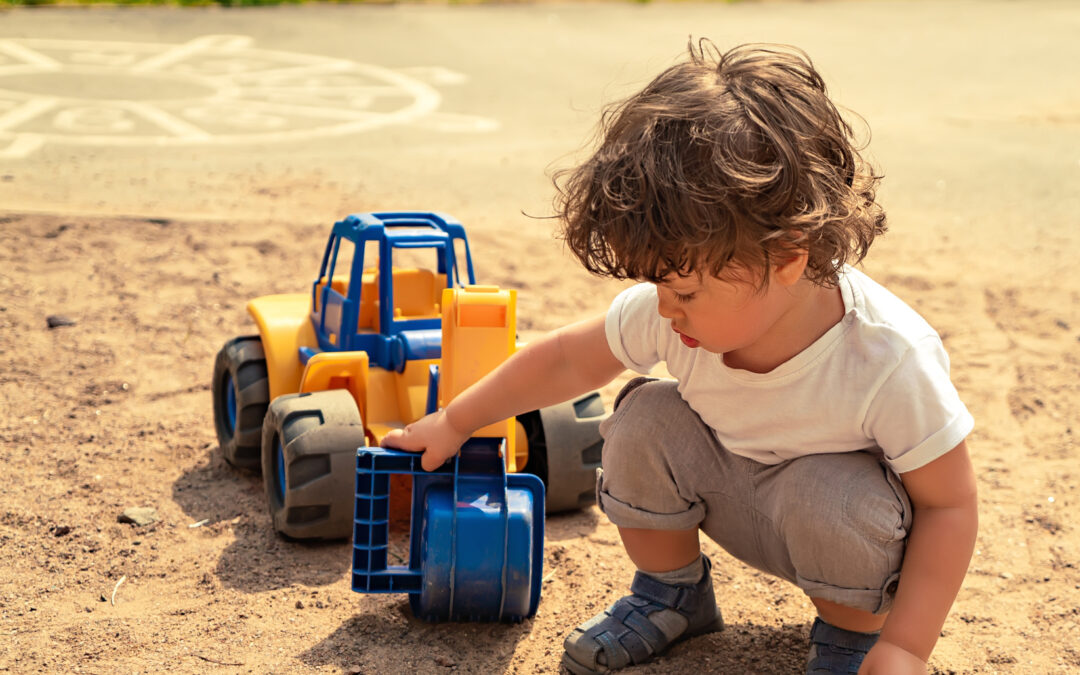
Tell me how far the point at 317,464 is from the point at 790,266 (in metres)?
1.17

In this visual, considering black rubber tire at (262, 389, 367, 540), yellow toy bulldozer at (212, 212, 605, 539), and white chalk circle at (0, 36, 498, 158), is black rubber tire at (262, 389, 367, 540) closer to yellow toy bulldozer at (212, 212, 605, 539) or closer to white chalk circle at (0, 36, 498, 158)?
yellow toy bulldozer at (212, 212, 605, 539)

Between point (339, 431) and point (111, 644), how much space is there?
0.63m

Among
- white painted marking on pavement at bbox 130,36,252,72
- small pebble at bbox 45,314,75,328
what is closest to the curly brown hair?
small pebble at bbox 45,314,75,328

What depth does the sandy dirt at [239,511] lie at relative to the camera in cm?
207

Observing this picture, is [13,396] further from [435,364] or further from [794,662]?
[794,662]

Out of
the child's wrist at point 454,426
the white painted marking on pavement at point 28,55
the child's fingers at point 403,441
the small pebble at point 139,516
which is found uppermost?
the white painted marking on pavement at point 28,55

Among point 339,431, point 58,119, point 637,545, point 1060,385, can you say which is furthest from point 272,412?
point 58,119

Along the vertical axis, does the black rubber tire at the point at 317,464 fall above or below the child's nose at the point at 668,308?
below

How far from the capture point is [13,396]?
10.3 feet

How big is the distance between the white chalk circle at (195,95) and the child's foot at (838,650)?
5.11 metres

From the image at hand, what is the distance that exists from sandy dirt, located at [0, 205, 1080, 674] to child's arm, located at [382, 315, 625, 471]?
37 centimetres

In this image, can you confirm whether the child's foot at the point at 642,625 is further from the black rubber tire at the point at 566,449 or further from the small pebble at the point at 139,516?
the small pebble at the point at 139,516

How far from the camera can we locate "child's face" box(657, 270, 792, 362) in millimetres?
1663

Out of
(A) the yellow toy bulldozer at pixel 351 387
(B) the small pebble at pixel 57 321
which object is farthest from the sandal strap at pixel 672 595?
(B) the small pebble at pixel 57 321
